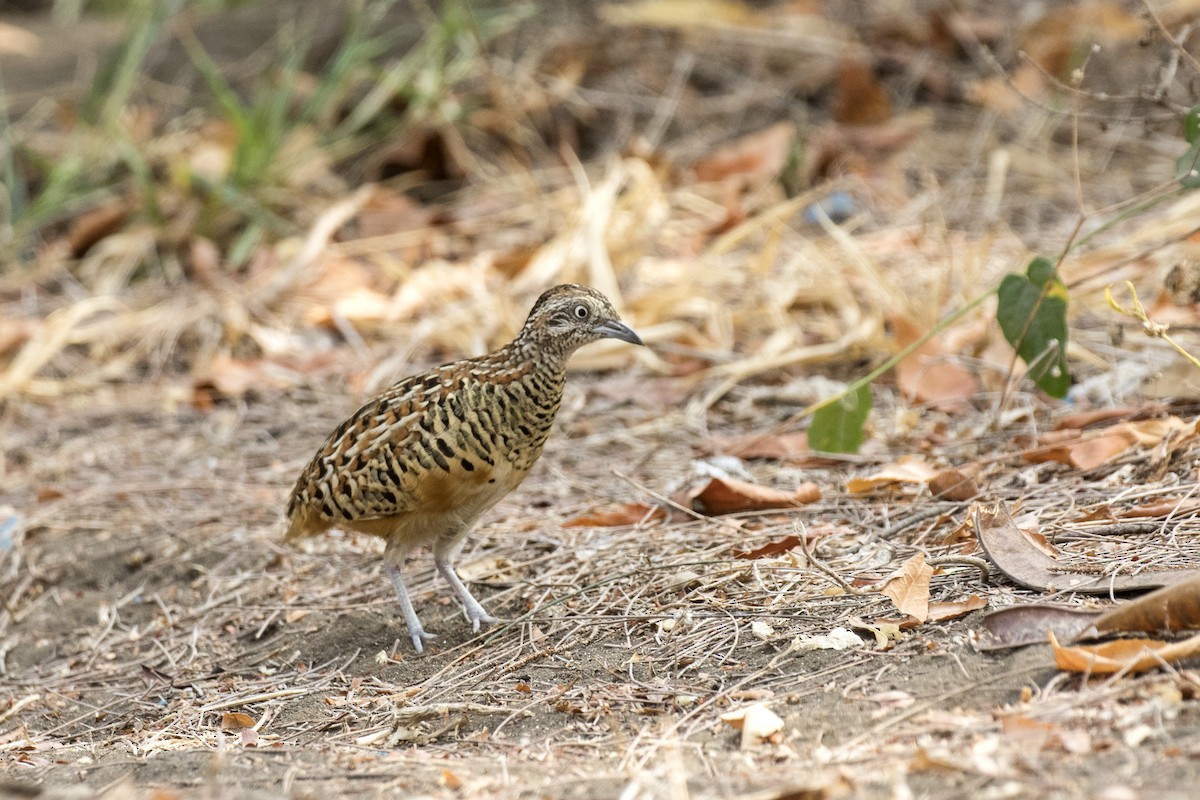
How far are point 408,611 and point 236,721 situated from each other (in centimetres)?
73

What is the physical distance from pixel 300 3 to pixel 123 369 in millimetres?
4720

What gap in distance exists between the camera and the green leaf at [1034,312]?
4.67 meters

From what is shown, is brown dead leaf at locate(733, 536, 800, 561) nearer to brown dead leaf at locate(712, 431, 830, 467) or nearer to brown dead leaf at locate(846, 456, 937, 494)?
brown dead leaf at locate(846, 456, 937, 494)

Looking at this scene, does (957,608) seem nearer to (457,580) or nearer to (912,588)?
(912,588)

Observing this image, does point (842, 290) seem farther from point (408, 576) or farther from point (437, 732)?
point (437, 732)

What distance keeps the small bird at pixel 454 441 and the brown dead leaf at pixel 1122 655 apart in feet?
6.06

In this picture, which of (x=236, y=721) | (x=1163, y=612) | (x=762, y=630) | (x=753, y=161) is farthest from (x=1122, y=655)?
(x=753, y=161)

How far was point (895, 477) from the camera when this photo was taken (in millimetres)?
4660

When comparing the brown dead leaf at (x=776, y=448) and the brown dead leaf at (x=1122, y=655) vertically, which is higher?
the brown dead leaf at (x=1122, y=655)

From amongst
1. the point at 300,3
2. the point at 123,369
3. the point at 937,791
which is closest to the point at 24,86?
the point at 300,3

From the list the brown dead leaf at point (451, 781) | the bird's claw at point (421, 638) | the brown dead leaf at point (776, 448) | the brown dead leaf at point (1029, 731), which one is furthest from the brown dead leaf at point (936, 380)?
the brown dead leaf at point (451, 781)

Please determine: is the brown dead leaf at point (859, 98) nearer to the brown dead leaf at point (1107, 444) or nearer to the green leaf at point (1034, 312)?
the green leaf at point (1034, 312)

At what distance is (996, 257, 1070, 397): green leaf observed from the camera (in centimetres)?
467

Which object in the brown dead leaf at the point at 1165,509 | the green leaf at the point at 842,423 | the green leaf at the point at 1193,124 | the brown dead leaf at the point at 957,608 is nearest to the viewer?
the brown dead leaf at the point at 957,608
